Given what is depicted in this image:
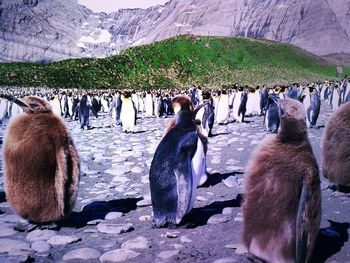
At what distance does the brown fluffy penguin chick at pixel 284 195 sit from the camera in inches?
97.0

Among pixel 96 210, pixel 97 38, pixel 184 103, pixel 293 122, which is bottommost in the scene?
pixel 96 210

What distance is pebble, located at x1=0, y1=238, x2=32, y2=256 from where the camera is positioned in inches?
129

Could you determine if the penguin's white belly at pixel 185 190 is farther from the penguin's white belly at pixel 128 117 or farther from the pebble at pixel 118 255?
the penguin's white belly at pixel 128 117

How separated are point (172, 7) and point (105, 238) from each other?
18328 centimetres

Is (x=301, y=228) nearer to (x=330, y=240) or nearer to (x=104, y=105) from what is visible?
(x=330, y=240)

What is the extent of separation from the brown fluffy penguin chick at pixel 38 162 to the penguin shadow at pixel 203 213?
1.19 meters

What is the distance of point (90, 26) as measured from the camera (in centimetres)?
19038

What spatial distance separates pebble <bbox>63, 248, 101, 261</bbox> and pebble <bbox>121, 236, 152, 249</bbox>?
263 millimetres

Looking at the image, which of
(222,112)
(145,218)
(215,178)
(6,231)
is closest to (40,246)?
(6,231)

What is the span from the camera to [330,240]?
3.29 m

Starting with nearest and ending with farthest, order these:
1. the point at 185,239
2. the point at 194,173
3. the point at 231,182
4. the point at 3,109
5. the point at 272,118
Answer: the point at 185,239 → the point at 194,173 → the point at 231,182 → the point at 272,118 → the point at 3,109

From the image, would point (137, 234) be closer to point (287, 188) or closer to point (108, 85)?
point (287, 188)

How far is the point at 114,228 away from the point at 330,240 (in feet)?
6.67

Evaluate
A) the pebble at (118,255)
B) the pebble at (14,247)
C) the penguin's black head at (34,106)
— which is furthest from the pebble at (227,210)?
the penguin's black head at (34,106)
